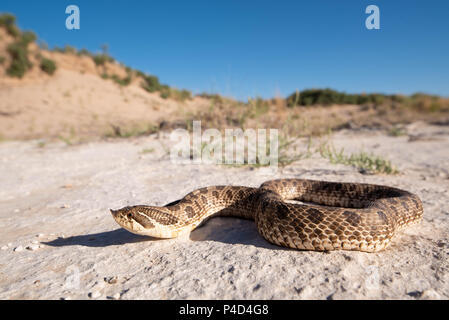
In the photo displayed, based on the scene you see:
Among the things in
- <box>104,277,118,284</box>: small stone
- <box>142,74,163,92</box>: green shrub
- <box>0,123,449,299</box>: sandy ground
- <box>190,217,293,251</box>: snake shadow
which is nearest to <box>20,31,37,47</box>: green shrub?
<box>142,74,163,92</box>: green shrub

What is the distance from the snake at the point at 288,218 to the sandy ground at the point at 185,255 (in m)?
0.11

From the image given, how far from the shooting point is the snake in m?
2.79

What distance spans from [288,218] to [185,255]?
1.15 metres

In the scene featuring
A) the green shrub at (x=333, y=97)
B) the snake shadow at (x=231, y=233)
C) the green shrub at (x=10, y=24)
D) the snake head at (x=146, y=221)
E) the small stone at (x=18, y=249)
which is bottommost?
the small stone at (x=18, y=249)

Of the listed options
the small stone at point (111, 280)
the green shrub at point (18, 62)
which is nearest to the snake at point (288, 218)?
the small stone at point (111, 280)

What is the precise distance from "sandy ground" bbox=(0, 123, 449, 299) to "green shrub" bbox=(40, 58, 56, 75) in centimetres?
2203

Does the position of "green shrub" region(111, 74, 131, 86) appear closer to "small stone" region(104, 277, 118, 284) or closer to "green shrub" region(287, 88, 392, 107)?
"green shrub" region(287, 88, 392, 107)

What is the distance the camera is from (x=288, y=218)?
2891mm

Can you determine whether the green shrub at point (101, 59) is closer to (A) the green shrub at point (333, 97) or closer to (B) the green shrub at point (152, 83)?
(B) the green shrub at point (152, 83)

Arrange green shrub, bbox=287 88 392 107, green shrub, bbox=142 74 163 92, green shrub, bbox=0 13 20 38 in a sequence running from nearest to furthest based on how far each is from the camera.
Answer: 1. green shrub, bbox=0 13 20 38
2. green shrub, bbox=287 88 392 107
3. green shrub, bbox=142 74 163 92

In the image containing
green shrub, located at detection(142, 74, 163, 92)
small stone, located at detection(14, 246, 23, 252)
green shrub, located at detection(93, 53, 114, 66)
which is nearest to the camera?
small stone, located at detection(14, 246, 23, 252)

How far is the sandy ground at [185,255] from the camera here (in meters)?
2.28

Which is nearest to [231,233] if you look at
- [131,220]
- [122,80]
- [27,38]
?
[131,220]
